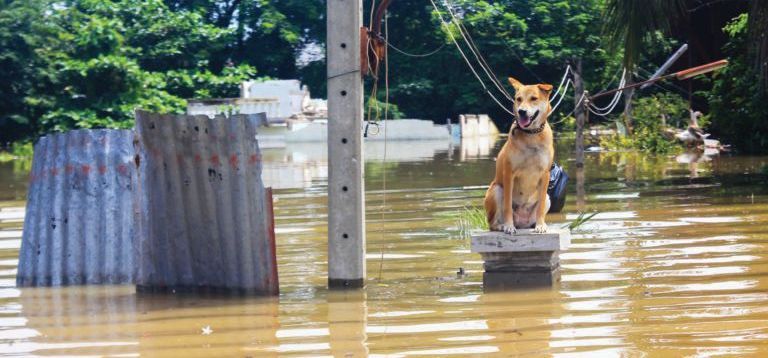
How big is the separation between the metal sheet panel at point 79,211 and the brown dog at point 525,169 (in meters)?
2.93

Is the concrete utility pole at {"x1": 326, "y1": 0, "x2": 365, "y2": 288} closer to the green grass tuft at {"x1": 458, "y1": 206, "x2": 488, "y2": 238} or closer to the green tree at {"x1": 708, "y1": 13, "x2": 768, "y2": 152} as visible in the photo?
the green grass tuft at {"x1": 458, "y1": 206, "x2": 488, "y2": 238}

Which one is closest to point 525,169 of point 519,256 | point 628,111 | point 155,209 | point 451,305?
point 519,256

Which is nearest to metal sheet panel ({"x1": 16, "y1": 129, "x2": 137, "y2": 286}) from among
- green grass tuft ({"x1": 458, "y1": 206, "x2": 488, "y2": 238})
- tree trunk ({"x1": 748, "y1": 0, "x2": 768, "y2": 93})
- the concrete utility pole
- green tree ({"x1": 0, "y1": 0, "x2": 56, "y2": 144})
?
the concrete utility pole

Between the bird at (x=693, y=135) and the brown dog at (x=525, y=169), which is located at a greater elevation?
the bird at (x=693, y=135)

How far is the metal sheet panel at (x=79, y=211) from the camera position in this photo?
9.13 m

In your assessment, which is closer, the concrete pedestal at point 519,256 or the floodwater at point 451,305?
the floodwater at point 451,305

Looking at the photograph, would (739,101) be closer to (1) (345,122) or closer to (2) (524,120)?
(2) (524,120)

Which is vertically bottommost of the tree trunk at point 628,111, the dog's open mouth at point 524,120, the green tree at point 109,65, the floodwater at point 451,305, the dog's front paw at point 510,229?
the floodwater at point 451,305

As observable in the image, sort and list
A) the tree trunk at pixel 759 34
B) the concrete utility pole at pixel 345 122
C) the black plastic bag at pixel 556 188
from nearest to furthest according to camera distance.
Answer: the concrete utility pole at pixel 345 122, the black plastic bag at pixel 556 188, the tree trunk at pixel 759 34

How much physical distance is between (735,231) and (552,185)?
255 centimetres

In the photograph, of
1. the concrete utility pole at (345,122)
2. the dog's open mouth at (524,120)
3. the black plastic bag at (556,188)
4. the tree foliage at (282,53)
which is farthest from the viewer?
the tree foliage at (282,53)

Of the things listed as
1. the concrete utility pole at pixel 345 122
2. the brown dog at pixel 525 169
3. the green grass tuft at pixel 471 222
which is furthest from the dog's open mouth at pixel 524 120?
the green grass tuft at pixel 471 222

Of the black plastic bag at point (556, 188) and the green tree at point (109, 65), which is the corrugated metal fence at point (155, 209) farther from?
the green tree at point (109, 65)

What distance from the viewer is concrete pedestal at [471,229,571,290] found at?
8156 mm
